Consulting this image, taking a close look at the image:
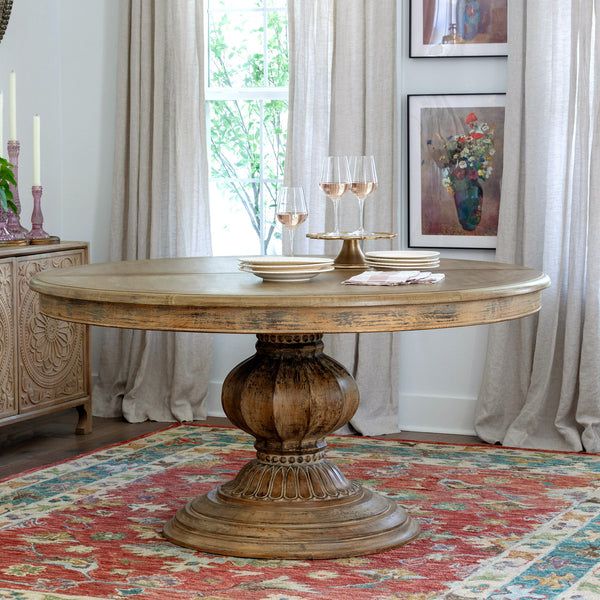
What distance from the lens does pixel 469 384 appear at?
17.0 ft

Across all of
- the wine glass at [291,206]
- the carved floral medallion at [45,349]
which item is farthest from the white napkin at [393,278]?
the carved floral medallion at [45,349]

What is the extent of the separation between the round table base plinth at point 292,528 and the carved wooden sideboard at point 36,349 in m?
1.51

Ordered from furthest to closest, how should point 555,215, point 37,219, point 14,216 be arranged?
point 37,219 → point 14,216 → point 555,215

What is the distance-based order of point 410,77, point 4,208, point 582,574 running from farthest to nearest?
1. point 410,77
2. point 4,208
3. point 582,574

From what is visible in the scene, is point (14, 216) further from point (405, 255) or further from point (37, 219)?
point (405, 255)

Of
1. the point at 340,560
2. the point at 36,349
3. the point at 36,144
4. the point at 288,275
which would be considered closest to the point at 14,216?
the point at 36,144

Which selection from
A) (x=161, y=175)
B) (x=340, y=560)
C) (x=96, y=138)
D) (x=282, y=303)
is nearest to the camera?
(x=282, y=303)

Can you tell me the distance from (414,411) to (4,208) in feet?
6.79

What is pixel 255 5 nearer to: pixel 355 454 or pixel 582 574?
pixel 355 454

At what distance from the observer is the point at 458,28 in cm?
502

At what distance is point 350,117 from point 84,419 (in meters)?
1.85

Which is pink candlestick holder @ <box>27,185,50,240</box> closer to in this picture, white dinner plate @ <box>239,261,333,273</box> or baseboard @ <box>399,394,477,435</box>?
baseboard @ <box>399,394,477,435</box>

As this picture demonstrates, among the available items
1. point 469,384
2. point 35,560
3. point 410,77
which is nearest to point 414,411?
point 469,384

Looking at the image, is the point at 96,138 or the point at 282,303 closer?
the point at 282,303
